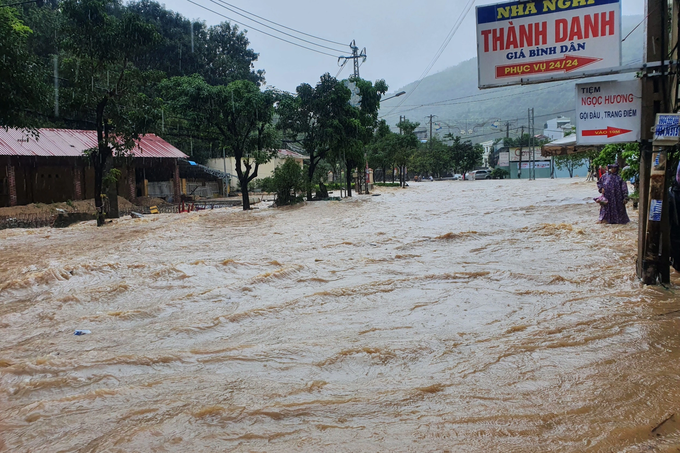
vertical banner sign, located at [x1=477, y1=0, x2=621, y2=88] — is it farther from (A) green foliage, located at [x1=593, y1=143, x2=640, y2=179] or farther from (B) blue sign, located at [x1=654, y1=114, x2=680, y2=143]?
(A) green foliage, located at [x1=593, y1=143, x2=640, y2=179]

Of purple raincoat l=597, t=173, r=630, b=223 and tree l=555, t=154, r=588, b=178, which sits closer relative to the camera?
purple raincoat l=597, t=173, r=630, b=223

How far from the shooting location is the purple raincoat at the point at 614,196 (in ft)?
34.2

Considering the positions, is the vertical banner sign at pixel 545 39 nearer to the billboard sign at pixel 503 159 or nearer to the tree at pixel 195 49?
the tree at pixel 195 49

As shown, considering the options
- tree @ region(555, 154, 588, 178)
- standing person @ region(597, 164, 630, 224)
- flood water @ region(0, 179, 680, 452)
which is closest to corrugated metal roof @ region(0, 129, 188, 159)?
flood water @ region(0, 179, 680, 452)

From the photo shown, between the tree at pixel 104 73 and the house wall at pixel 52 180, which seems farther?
the house wall at pixel 52 180

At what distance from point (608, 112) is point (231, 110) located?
17.0 metres

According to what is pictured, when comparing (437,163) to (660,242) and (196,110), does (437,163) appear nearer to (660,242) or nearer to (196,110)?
(196,110)

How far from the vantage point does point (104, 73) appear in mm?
17141

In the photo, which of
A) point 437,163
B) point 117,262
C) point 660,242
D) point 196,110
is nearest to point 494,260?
point 660,242

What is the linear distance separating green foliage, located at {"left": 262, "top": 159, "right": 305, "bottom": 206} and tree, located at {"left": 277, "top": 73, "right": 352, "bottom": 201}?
908 mm

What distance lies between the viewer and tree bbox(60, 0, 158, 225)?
1571 cm

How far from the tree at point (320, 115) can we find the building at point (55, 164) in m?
7.58

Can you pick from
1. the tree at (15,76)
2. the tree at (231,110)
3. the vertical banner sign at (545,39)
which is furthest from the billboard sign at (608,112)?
the tree at (231,110)

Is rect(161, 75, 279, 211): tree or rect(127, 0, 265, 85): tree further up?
rect(127, 0, 265, 85): tree
